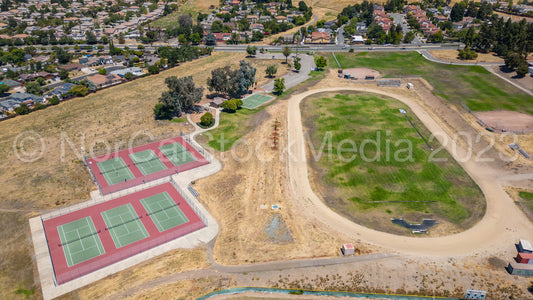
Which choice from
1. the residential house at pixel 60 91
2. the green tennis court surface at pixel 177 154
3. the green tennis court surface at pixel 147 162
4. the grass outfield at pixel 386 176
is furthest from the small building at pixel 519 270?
the residential house at pixel 60 91

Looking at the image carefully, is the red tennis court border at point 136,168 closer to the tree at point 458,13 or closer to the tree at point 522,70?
the tree at point 522,70


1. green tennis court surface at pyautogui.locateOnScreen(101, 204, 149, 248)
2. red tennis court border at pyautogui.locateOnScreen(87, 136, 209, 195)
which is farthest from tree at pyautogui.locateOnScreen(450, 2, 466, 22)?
green tennis court surface at pyautogui.locateOnScreen(101, 204, 149, 248)

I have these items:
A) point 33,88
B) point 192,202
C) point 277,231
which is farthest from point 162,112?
point 277,231

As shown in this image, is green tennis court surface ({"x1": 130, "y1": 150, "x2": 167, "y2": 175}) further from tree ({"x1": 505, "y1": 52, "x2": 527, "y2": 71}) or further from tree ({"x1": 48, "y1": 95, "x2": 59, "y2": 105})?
tree ({"x1": 505, "y1": 52, "x2": 527, "y2": 71})

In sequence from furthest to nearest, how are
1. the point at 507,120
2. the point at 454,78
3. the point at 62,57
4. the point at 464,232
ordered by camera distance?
the point at 62,57, the point at 454,78, the point at 507,120, the point at 464,232

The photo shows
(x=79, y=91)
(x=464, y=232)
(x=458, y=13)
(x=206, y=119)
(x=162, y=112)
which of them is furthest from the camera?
(x=458, y=13)

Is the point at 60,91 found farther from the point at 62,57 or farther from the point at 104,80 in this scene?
the point at 62,57
